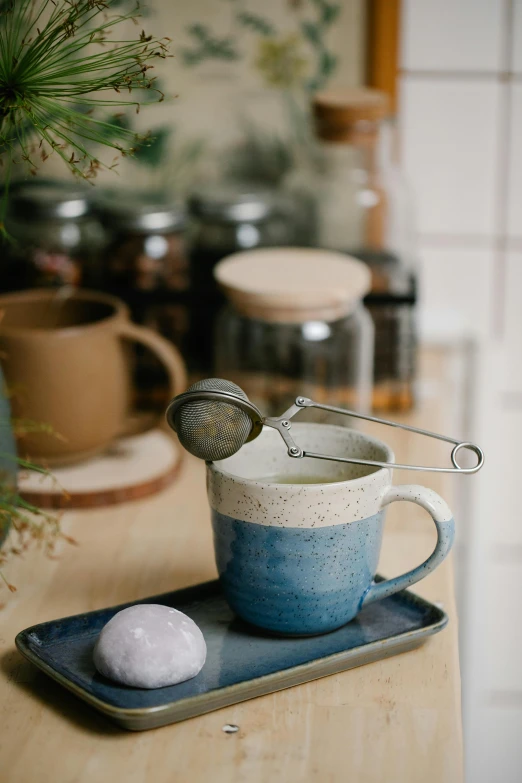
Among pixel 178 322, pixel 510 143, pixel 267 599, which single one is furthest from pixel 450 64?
pixel 267 599

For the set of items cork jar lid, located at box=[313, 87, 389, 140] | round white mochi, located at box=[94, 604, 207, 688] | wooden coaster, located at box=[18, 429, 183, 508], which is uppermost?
cork jar lid, located at box=[313, 87, 389, 140]

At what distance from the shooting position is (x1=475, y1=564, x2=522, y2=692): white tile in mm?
1264

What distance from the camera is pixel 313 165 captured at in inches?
44.7

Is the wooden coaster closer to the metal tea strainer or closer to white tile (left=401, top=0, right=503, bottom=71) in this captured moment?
the metal tea strainer

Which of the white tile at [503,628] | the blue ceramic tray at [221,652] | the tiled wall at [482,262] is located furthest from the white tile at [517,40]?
the blue ceramic tray at [221,652]

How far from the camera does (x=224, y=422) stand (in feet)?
1.89

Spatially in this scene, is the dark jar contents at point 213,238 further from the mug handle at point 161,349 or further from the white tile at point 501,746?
the white tile at point 501,746

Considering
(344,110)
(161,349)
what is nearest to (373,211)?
(344,110)

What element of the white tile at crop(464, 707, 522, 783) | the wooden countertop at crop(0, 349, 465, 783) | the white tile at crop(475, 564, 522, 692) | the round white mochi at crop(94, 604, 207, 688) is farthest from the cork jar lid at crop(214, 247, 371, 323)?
the white tile at crop(464, 707, 522, 783)

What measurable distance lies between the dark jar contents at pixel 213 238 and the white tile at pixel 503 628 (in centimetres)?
51

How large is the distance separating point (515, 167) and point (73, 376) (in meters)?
0.62

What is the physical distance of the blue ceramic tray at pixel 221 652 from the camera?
519 millimetres

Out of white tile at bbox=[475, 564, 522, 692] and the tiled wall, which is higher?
the tiled wall

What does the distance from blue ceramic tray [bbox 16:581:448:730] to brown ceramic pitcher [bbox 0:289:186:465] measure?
0.24 m
